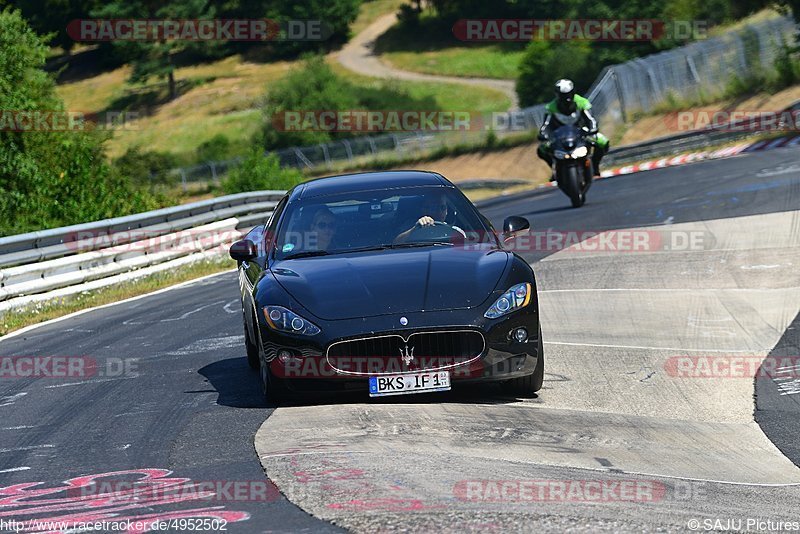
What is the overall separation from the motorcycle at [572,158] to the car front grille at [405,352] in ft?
41.5

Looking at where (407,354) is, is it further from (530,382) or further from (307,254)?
(307,254)

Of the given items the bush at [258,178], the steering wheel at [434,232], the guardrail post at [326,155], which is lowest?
the guardrail post at [326,155]

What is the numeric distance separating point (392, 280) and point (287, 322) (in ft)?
2.34

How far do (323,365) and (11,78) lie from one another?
2107 cm

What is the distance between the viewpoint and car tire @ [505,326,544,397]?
832 centimetres

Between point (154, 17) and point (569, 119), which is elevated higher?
point (569, 119)

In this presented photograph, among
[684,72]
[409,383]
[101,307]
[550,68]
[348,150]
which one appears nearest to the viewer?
[409,383]

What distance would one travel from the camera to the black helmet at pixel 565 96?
65.3 feet

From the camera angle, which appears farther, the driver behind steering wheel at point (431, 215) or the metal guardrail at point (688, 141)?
the metal guardrail at point (688, 141)
